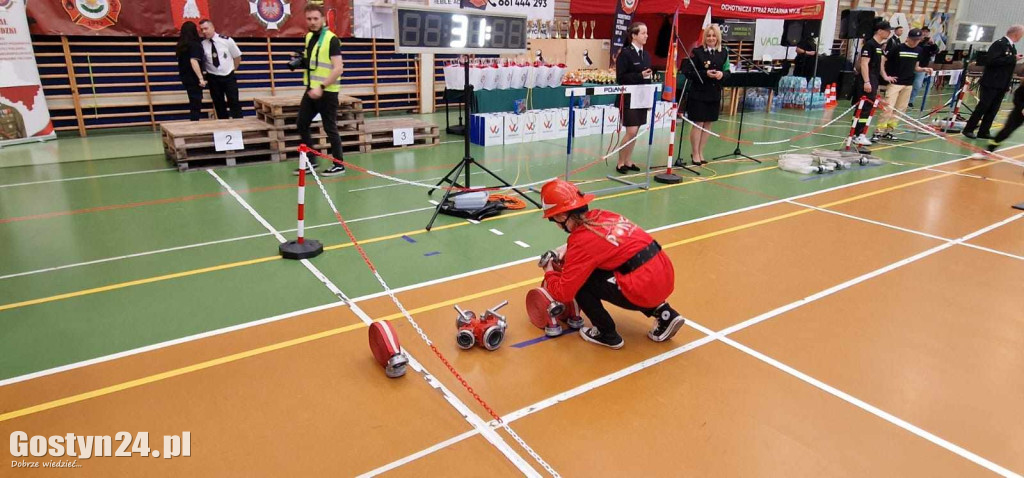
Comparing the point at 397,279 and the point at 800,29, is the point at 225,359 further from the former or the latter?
the point at 800,29

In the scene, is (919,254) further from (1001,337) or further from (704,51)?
(704,51)

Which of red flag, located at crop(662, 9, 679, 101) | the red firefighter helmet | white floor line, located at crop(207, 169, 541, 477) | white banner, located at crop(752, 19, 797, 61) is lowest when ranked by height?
white floor line, located at crop(207, 169, 541, 477)

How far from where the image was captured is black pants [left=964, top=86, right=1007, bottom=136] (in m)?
10.8

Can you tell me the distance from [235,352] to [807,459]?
3301 millimetres

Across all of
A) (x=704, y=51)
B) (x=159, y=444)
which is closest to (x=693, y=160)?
(x=704, y=51)

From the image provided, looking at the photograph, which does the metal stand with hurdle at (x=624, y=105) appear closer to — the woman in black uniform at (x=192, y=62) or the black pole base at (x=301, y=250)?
the black pole base at (x=301, y=250)

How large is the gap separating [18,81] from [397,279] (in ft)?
30.0

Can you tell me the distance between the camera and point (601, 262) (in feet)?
12.0

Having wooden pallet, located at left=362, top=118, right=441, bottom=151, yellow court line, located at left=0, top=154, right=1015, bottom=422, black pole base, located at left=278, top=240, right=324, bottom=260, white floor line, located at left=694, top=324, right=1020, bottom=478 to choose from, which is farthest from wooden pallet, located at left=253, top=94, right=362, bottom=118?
white floor line, located at left=694, top=324, right=1020, bottom=478

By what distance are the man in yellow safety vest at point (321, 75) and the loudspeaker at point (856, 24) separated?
58.3 feet

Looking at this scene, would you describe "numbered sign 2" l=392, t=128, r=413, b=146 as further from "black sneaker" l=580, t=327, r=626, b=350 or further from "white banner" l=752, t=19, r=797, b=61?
"white banner" l=752, t=19, r=797, b=61

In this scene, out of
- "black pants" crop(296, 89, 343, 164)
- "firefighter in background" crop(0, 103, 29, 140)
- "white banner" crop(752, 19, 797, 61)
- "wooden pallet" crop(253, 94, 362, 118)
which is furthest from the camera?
"white banner" crop(752, 19, 797, 61)

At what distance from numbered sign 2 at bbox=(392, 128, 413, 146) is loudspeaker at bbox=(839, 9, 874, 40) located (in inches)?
630

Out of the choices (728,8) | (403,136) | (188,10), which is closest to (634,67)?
(403,136)
